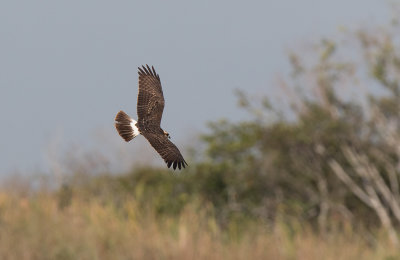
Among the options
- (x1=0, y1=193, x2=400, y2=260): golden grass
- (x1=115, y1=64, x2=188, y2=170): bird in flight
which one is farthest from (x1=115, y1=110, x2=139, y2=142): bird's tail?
(x1=0, y1=193, x2=400, y2=260): golden grass

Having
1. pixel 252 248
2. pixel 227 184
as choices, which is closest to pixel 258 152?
pixel 227 184

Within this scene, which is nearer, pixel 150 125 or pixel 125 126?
pixel 150 125

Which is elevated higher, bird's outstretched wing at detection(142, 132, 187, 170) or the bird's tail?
the bird's tail

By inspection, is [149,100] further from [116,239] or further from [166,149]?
[116,239]

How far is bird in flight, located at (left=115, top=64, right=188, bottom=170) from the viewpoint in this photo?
964 mm

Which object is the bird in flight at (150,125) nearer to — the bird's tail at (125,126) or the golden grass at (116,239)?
Answer: the bird's tail at (125,126)

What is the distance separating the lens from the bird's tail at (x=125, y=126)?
1030 mm

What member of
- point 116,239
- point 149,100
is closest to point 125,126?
point 149,100

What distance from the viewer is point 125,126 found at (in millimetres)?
1087

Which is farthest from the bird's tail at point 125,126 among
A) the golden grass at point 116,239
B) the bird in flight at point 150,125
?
the golden grass at point 116,239

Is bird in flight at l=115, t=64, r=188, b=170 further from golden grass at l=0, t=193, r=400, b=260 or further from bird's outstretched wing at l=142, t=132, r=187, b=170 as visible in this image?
golden grass at l=0, t=193, r=400, b=260

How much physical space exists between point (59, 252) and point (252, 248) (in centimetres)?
245

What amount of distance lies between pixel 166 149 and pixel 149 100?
11cm

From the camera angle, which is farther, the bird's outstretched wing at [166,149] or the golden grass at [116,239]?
the golden grass at [116,239]
